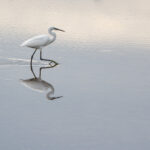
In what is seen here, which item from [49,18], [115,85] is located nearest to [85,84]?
[115,85]

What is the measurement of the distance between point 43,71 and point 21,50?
187 cm

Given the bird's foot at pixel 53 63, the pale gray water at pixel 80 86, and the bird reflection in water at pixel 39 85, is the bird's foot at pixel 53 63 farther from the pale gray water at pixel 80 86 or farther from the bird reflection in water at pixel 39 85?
the bird reflection in water at pixel 39 85

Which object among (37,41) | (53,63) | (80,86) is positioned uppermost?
(37,41)

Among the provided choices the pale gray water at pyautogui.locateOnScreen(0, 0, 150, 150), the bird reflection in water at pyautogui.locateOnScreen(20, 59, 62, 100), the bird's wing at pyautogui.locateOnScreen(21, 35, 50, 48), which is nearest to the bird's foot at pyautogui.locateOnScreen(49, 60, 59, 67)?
the pale gray water at pyautogui.locateOnScreen(0, 0, 150, 150)

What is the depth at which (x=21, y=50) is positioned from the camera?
1098cm

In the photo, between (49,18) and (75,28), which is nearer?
(75,28)

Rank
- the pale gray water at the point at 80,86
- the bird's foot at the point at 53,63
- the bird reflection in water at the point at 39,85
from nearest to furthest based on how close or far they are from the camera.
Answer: the pale gray water at the point at 80,86 → the bird reflection in water at the point at 39,85 → the bird's foot at the point at 53,63

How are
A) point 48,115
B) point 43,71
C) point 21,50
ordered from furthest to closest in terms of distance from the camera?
point 21,50 → point 43,71 → point 48,115

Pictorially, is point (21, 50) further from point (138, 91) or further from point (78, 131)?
point (78, 131)

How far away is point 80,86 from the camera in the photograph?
822 centimetres

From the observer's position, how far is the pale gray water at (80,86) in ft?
19.5

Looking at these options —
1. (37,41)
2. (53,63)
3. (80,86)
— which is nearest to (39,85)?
(80,86)

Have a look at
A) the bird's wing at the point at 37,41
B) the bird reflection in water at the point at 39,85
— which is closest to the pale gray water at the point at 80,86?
the bird reflection in water at the point at 39,85

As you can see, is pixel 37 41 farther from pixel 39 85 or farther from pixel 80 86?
pixel 80 86
